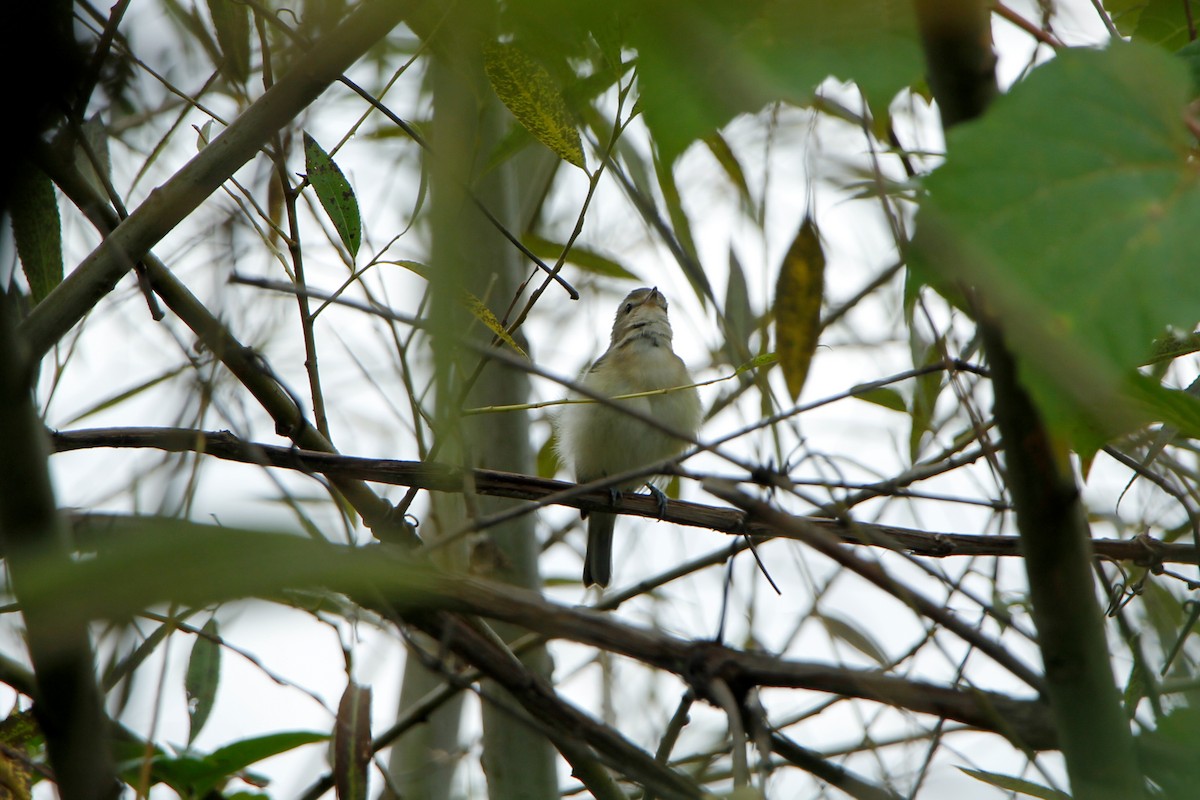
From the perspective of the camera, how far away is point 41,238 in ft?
7.38

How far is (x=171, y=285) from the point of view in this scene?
6.93ft

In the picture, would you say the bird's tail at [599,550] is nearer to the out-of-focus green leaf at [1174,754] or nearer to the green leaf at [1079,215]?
the out-of-focus green leaf at [1174,754]

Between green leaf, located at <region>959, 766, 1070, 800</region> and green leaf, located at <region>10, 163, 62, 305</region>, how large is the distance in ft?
6.76

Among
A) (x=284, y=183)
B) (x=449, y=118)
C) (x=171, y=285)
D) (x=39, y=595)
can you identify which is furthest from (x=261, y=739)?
(x=39, y=595)

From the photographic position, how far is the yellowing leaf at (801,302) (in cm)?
178

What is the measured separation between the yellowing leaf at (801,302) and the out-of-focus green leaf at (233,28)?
1.07 m

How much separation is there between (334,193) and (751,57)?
1535 millimetres

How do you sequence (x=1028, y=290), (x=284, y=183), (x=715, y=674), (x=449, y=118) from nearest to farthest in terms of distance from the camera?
1. (x=1028, y=290)
2. (x=449, y=118)
3. (x=715, y=674)
4. (x=284, y=183)

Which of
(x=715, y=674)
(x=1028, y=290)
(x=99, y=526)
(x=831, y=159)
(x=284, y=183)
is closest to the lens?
(x=1028, y=290)

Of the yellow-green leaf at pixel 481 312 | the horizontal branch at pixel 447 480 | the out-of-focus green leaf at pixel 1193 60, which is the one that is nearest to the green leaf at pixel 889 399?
the horizontal branch at pixel 447 480

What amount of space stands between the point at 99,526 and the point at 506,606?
1.33 metres

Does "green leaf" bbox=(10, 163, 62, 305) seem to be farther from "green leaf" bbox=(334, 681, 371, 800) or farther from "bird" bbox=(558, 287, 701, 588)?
"bird" bbox=(558, 287, 701, 588)

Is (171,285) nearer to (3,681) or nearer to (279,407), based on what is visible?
(279,407)

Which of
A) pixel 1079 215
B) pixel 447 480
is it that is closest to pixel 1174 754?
pixel 1079 215
